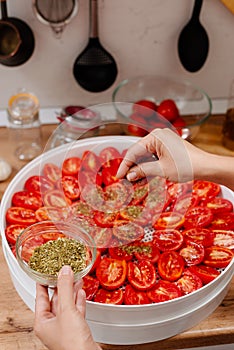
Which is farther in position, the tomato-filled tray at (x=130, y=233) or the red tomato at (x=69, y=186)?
the red tomato at (x=69, y=186)

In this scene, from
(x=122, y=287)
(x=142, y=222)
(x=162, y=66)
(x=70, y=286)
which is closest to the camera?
(x=70, y=286)

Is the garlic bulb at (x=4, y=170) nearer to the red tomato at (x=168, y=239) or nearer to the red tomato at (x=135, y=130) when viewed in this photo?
the red tomato at (x=135, y=130)

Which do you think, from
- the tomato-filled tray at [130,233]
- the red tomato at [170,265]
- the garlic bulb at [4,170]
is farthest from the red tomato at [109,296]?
the garlic bulb at [4,170]

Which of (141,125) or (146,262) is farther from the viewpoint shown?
(141,125)

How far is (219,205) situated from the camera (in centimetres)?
141

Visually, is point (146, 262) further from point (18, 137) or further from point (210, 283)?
point (18, 137)

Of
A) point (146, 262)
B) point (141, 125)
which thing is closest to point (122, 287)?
point (146, 262)

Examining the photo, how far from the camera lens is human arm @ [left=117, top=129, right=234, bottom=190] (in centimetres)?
123

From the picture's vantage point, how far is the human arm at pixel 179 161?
4.04 ft

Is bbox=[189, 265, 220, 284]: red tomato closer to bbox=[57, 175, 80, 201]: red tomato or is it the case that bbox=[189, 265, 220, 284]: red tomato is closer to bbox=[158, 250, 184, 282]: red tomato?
bbox=[158, 250, 184, 282]: red tomato

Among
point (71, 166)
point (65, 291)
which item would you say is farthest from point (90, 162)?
point (65, 291)

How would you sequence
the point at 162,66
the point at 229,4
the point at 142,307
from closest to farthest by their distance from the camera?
the point at 142,307 < the point at 229,4 < the point at 162,66

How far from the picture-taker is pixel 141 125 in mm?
1534

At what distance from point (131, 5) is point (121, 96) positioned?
276 mm
